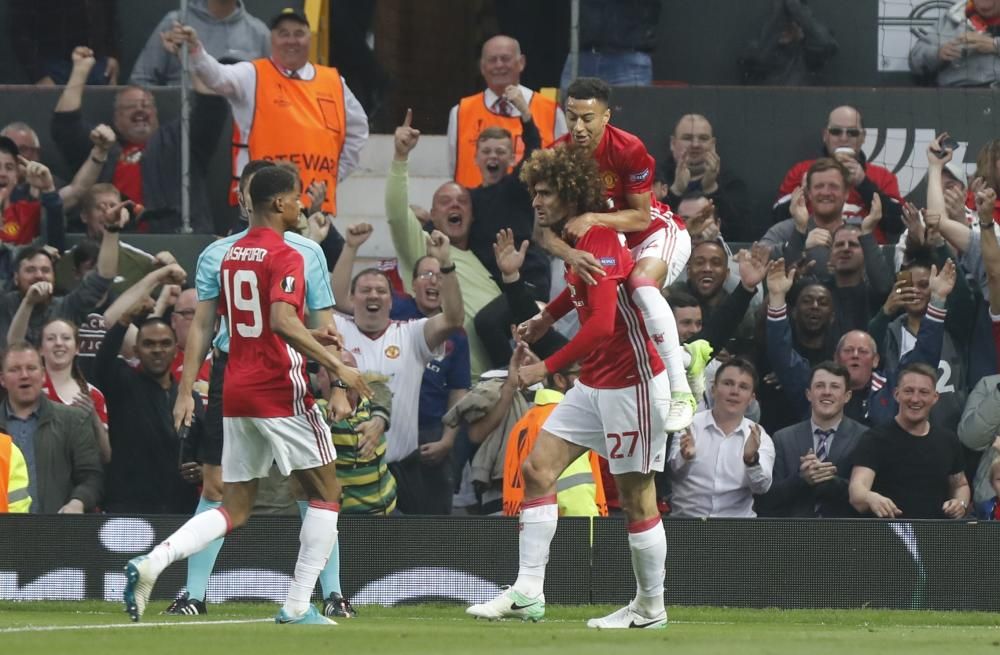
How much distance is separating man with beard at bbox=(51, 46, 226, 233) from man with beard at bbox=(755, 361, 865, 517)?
16.1 feet

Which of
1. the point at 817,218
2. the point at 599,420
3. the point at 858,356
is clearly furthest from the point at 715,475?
the point at 599,420

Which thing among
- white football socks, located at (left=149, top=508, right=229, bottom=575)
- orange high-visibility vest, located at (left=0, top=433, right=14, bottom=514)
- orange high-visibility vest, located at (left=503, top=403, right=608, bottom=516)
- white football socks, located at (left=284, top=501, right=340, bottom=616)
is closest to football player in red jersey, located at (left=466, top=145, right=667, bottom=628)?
white football socks, located at (left=284, top=501, right=340, bottom=616)

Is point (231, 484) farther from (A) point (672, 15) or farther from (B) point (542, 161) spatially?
(A) point (672, 15)

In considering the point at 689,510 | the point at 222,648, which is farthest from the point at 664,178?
the point at 222,648

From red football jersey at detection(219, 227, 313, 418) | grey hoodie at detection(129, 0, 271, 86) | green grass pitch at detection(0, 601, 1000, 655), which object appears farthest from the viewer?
grey hoodie at detection(129, 0, 271, 86)

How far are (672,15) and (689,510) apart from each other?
246 inches

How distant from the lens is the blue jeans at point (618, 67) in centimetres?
1470

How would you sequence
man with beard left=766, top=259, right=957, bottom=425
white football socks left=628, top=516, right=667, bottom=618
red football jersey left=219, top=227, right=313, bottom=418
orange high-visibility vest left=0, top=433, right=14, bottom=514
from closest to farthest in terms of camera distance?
1. red football jersey left=219, top=227, right=313, bottom=418
2. white football socks left=628, top=516, right=667, bottom=618
3. orange high-visibility vest left=0, top=433, right=14, bottom=514
4. man with beard left=766, top=259, right=957, bottom=425

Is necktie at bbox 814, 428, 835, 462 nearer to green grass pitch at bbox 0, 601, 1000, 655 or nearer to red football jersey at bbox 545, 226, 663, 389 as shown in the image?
green grass pitch at bbox 0, 601, 1000, 655

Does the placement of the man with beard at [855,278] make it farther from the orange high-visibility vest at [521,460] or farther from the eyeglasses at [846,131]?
the orange high-visibility vest at [521,460]

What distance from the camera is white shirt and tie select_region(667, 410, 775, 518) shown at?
11.7m

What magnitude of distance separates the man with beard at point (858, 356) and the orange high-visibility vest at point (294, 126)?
3.56m

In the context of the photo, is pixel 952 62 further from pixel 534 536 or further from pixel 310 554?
pixel 310 554

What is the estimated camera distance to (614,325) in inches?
351
